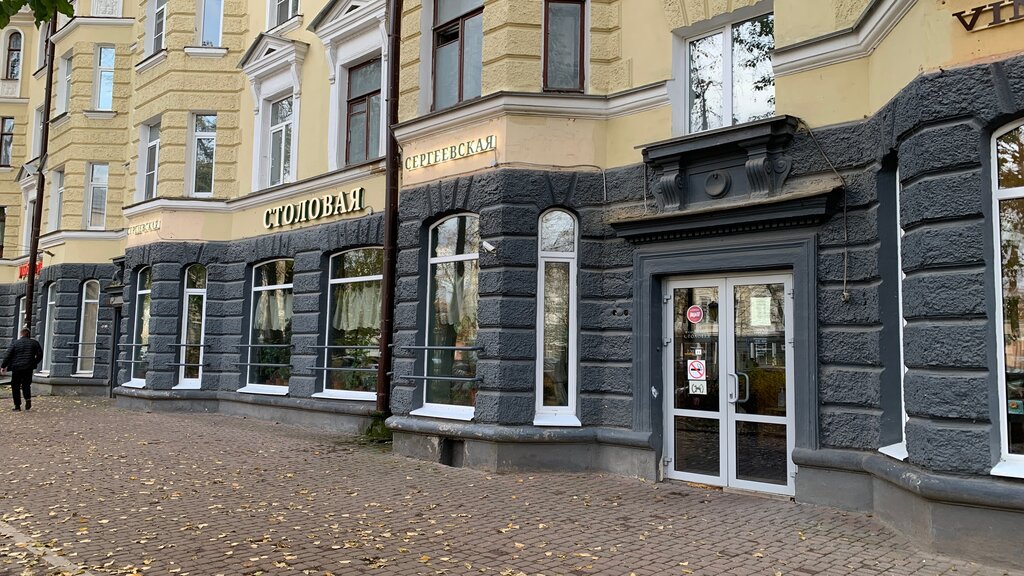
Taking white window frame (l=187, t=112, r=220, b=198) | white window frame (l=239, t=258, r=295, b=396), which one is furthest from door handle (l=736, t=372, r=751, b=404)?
white window frame (l=187, t=112, r=220, b=198)

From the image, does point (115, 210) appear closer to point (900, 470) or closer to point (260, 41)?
point (260, 41)

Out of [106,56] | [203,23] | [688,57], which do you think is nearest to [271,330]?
[203,23]

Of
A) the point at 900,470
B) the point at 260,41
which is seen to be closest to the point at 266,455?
the point at 900,470

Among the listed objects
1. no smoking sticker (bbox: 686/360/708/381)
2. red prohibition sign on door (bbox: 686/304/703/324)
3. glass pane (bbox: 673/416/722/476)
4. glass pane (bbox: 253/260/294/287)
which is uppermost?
glass pane (bbox: 253/260/294/287)

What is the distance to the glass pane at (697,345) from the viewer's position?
874 centimetres

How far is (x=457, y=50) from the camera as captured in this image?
436 inches

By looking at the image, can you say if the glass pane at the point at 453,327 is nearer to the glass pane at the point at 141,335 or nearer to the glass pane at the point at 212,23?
the glass pane at the point at 141,335

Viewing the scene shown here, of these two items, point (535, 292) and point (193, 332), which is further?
point (193, 332)

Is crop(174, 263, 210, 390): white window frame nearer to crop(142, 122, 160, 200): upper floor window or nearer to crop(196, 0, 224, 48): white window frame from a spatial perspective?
crop(142, 122, 160, 200): upper floor window

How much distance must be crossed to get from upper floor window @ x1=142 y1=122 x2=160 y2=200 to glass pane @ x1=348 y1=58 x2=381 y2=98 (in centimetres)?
674

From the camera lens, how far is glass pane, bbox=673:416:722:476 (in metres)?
8.63

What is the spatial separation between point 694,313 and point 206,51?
1282cm

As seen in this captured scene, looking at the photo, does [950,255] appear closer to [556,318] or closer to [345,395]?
[556,318]

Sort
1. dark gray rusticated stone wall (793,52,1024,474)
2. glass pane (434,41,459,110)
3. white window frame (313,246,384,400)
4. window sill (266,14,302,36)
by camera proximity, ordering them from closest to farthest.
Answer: dark gray rusticated stone wall (793,52,1024,474) → glass pane (434,41,459,110) → white window frame (313,246,384,400) → window sill (266,14,302,36)
